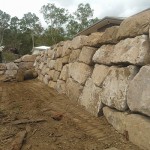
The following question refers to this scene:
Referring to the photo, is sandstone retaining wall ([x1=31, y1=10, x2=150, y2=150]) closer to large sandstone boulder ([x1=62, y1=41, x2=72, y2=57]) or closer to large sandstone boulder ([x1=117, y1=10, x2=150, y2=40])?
large sandstone boulder ([x1=117, y1=10, x2=150, y2=40])

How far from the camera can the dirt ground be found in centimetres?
355

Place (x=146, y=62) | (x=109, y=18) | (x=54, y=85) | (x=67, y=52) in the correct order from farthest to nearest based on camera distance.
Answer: (x=109, y=18) < (x=54, y=85) < (x=67, y=52) < (x=146, y=62)

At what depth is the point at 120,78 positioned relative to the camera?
417 centimetres

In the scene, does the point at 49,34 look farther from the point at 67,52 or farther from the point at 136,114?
the point at 136,114

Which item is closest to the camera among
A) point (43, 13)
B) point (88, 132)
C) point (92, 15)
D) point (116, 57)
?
point (88, 132)

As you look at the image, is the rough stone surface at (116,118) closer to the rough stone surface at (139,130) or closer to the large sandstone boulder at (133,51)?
the rough stone surface at (139,130)

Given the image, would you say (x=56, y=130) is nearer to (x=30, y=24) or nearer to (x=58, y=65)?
(x=58, y=65)

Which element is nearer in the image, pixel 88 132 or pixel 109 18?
pixel 88 132

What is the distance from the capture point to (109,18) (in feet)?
40.4

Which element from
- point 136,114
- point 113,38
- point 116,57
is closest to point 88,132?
point 136,114

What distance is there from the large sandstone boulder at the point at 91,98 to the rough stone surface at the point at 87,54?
0.60m

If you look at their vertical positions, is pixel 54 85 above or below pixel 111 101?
below

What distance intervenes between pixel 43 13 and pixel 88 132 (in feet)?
173

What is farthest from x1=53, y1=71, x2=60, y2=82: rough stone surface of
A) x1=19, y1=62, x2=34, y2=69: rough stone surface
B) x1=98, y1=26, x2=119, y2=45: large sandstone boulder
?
x1=19, y1=62, x2=34, y2=69: rough stone surface
